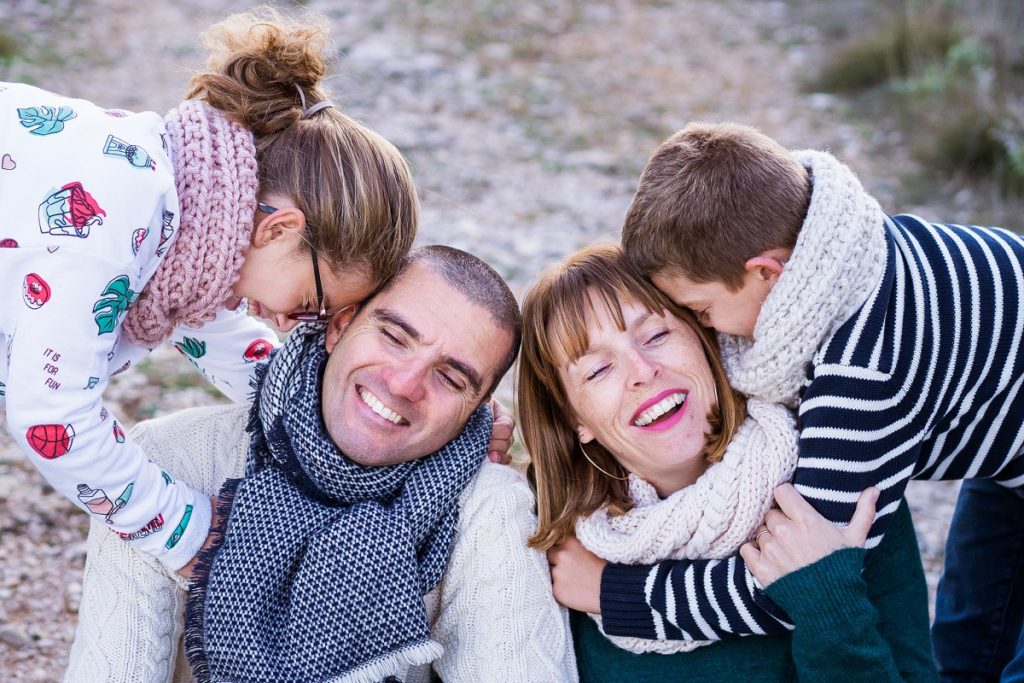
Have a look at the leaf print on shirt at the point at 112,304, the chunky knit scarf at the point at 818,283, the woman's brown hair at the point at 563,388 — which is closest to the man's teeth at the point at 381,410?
the woman's brown hair at the point at 563,388

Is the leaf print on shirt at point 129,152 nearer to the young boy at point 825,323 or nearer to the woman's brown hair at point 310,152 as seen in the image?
the woman's brown hair at point 310,152

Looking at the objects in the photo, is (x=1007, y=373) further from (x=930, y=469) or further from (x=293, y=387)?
(x=293, y=387)

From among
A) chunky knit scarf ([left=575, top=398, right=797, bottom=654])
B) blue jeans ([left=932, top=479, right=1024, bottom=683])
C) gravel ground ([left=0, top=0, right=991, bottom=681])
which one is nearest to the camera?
chunky knit scarf ([left=575, top=398, right=797, bottom=654])

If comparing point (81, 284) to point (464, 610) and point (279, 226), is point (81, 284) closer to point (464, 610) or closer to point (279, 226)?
point (279, 226)

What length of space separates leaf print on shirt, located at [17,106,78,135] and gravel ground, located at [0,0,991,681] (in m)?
2.41

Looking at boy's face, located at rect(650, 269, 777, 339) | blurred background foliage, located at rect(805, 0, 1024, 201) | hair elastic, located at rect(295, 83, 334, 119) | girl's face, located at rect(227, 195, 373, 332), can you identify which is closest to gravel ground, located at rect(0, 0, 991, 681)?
blurred background foliage, located at rect(805, 0, 1024, 201)

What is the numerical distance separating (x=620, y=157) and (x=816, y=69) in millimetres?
3535

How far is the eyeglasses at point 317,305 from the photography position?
3.33m

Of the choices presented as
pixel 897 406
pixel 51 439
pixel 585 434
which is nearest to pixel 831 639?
pixel 897 406

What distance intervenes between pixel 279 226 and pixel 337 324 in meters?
0.45

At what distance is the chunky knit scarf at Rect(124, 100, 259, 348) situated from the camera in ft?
10.5

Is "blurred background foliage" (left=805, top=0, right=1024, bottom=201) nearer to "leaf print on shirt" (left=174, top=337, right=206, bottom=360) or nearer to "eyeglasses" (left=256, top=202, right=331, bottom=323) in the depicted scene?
"eyeglasses" (left=256, top=202, right=331, bottom=323)

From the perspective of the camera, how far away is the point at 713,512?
124 inches

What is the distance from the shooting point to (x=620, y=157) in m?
9.52
